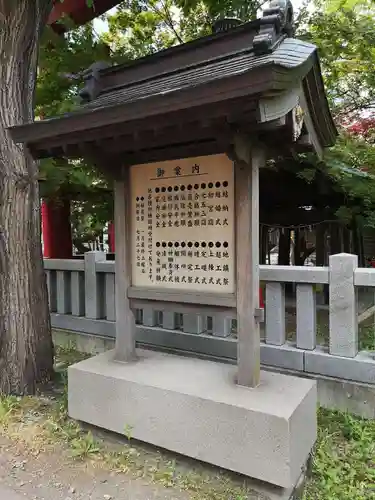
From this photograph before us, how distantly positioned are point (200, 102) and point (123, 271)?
70.2 inches

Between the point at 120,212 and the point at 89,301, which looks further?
the point at 89,301

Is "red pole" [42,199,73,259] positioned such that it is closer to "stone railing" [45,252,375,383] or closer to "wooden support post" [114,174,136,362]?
"stone railing" [45,252,375,383]

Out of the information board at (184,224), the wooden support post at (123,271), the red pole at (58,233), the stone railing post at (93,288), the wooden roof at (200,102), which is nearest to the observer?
the wooden roof at (200,102)

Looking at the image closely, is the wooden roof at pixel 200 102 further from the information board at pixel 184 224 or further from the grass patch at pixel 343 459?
the grass patch at pixel 343 459

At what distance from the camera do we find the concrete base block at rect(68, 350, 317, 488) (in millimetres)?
2588

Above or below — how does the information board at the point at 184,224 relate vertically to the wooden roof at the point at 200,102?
below

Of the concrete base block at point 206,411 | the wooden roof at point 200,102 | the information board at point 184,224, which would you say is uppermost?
the wooden roof at point 200,102

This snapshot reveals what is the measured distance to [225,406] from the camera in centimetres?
274

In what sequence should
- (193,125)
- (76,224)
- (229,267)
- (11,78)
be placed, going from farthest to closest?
(76,224) → (11,78) → (229,267) → (193,125)

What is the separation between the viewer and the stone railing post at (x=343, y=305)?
3719 mm

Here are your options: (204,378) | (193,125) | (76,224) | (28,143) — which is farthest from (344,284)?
(76,224)

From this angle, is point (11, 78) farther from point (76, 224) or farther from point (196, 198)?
point (76, 224)

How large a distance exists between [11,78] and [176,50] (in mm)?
1862

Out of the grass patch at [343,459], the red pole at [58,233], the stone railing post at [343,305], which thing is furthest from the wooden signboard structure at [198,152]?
the red pole at [58,233]
